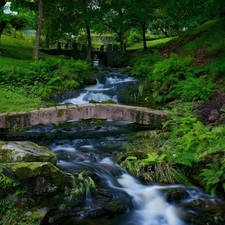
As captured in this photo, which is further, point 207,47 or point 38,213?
point 207,47

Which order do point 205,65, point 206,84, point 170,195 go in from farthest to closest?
1. point 205,65
2. point 206,84
3. point 170,195

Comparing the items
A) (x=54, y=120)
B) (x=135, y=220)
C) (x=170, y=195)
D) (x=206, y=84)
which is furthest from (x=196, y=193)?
(x=206, y=84)

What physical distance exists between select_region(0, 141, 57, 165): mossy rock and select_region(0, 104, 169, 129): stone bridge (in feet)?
8.06

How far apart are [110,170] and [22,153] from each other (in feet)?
6.63

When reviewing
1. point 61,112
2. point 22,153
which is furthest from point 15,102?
point 22,153

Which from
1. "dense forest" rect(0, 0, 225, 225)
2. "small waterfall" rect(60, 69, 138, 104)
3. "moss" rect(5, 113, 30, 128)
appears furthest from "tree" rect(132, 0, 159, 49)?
"moss" rect(5, 113, 30, 128)

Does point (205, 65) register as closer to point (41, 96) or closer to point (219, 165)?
point (41, 96)

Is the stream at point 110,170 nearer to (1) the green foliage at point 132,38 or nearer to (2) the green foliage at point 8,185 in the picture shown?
(2) the green foliage at point 8,185

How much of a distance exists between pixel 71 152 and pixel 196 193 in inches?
128

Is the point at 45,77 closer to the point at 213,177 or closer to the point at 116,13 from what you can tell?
the point at 213,177

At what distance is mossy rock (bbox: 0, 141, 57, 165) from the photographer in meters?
6.11

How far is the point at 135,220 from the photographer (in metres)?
5.86

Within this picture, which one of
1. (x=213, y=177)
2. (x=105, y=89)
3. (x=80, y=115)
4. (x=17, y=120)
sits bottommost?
(x=213, y=177)

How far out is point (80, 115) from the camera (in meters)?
9.62
